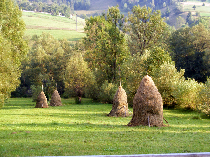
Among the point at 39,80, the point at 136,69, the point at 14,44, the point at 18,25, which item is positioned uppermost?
the point at 18,25

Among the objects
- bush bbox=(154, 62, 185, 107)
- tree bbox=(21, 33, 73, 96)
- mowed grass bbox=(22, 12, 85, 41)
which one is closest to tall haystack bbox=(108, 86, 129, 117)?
bush bbox=(154, 62, 185, 107)

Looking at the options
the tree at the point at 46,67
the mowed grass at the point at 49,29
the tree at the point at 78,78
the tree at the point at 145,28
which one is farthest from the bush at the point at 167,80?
the mowed grass at the point at 49,29

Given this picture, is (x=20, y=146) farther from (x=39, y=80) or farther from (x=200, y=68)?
(x=39, y=80)

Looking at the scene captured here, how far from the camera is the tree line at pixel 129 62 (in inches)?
1527

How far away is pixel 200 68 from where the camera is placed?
63219mm

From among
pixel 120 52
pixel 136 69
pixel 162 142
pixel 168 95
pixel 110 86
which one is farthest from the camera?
pixel 120 52

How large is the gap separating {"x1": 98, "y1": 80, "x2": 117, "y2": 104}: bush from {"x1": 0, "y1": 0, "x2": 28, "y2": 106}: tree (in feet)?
Result: 52.4

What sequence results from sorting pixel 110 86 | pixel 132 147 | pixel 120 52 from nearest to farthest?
pixel 132 147 → pixel 110 86 → pixel 120 52

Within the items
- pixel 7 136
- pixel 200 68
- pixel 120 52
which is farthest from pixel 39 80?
pixel 7 136

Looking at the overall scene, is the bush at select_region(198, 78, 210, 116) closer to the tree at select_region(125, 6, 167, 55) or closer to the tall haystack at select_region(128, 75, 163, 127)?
the tall haystack at select_region(128, 75, 163, 127)

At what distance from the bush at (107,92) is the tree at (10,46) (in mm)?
15981

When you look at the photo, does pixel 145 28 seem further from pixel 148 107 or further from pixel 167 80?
pixel 148 107

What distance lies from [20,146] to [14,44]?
3062 centimetres

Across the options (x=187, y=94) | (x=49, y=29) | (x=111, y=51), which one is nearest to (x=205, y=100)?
(x=187, y=94)
